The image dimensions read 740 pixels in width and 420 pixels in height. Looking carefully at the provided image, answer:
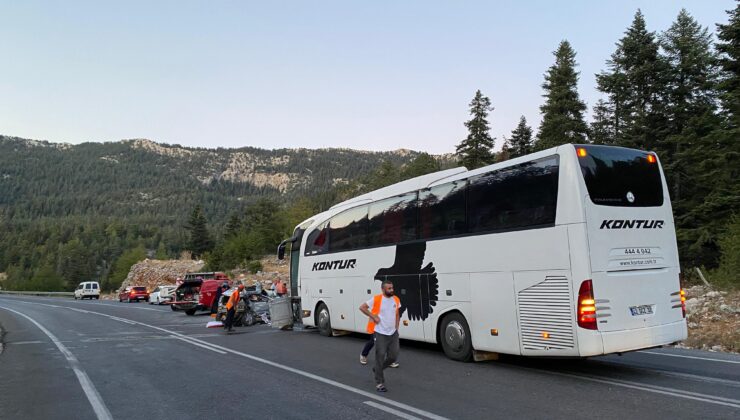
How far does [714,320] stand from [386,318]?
37.4 feet

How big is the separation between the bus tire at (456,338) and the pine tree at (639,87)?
32.4m

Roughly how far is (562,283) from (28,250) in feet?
644

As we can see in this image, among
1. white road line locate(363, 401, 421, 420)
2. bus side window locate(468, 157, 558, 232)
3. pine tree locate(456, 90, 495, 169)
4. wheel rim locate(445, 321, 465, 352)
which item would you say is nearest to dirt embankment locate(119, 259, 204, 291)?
pine tree locate(456, 90, 495, 169)

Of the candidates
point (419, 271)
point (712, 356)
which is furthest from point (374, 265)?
point (712, 356)

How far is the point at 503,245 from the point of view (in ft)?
30.7

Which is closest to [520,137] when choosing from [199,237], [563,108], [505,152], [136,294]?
[505,152]

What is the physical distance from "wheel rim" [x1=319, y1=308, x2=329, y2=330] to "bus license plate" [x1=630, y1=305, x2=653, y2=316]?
951cm

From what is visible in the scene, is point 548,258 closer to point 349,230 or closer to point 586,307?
point 586,307

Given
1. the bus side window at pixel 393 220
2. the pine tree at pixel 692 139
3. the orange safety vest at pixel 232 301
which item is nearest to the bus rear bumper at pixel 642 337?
the bus side window at pixel 393 220

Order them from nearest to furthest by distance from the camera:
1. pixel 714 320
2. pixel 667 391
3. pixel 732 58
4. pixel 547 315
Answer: pixel 667 391 → pixel 547 315 → pixel 714 320 → pixel 732 58

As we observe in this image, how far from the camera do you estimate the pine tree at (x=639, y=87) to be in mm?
38031

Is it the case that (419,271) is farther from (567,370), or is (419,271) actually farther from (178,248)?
(178,248)

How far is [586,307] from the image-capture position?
7945mm

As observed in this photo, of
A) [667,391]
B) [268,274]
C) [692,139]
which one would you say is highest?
[692,139]
